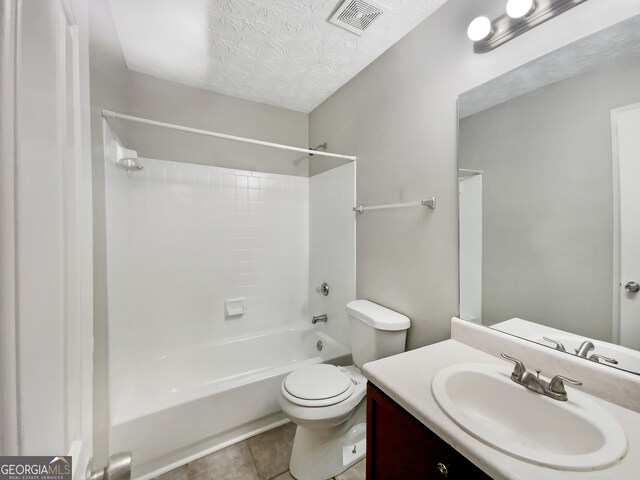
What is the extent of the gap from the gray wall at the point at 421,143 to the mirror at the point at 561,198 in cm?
8

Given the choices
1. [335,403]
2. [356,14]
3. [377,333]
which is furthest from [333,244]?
[356,14]

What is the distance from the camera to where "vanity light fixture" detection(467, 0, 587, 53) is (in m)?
0.92

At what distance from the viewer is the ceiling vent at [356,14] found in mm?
1260

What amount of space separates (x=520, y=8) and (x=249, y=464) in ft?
8.15

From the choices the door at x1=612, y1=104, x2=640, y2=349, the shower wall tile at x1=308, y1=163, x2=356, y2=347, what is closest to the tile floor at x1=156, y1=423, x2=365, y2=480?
the shower wall tile at x1=308, y1=163, x2=356, y2=347

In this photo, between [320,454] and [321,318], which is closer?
[320,454]

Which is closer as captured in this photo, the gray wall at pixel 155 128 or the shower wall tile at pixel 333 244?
the gray wall at pixel 155 128

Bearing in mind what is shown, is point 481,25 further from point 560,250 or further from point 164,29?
point 164,29

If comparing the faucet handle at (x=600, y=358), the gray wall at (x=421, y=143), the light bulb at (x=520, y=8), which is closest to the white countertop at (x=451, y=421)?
the faucet handle at (x=600, y=358)

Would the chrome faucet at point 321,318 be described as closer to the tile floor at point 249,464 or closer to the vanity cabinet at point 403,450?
the tile floor at point 249,464

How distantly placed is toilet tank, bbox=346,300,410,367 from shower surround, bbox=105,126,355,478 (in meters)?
0.40

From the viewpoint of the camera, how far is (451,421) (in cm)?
70

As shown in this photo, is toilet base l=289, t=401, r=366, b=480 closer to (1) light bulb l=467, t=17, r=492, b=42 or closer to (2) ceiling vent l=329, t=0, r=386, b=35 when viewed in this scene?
(1) light bulb l=467, t=17, r=492, b=42

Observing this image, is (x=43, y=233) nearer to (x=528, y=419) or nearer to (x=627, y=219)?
(x=528, y=419)
